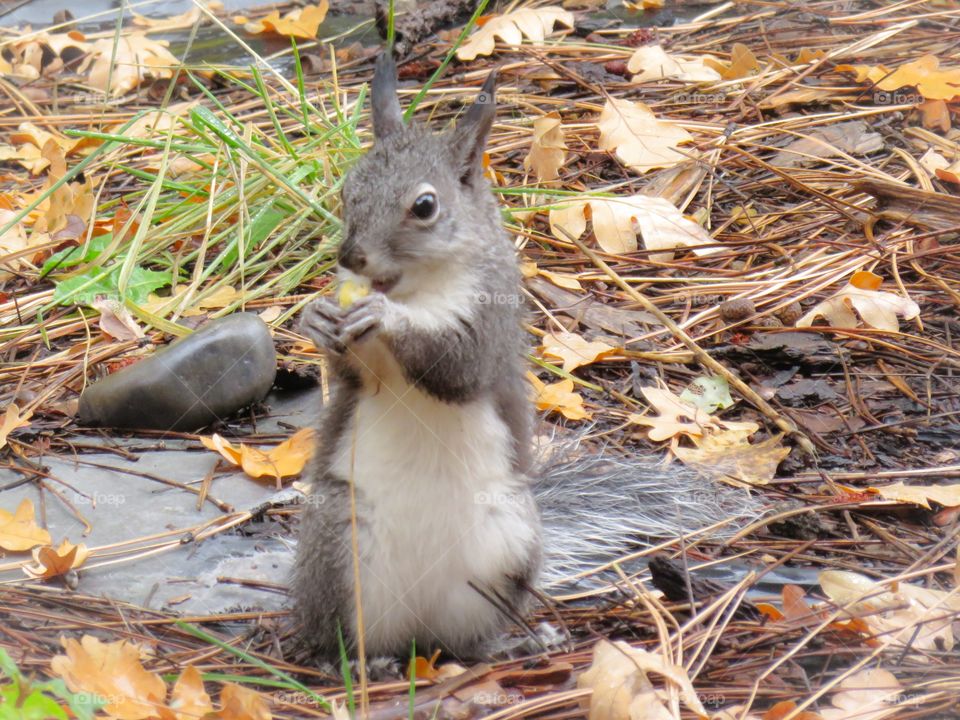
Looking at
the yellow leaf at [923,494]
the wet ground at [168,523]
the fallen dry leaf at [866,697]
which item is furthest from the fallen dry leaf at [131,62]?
the fallen dry leaf at [866,697]

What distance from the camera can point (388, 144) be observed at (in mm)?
2031

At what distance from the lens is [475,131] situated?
2066 millimetres

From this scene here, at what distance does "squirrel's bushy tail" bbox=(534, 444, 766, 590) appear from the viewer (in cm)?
244

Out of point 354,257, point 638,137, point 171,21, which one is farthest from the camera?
point 171,21

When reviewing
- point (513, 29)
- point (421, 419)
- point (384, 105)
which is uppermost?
point (384, 105)

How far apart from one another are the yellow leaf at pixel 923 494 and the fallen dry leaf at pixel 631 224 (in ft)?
3.68

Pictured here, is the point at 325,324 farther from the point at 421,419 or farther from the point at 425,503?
the point at 425,503

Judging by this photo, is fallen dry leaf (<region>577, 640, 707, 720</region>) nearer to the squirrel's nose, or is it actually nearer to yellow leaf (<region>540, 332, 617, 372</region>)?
the squirrel's nose

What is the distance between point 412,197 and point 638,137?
190cm

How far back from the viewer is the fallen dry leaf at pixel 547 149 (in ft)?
11.6

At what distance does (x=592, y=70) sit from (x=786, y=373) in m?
1.71

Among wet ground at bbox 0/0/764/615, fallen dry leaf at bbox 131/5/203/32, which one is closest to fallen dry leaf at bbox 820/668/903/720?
wet ground at bbox 0/0/764/615

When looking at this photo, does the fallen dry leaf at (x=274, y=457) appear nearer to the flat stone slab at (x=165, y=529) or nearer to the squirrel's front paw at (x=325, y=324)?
the flat stone slab at (x=165, y=529)


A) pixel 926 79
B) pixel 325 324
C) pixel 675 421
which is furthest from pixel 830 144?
pixel 325 324
